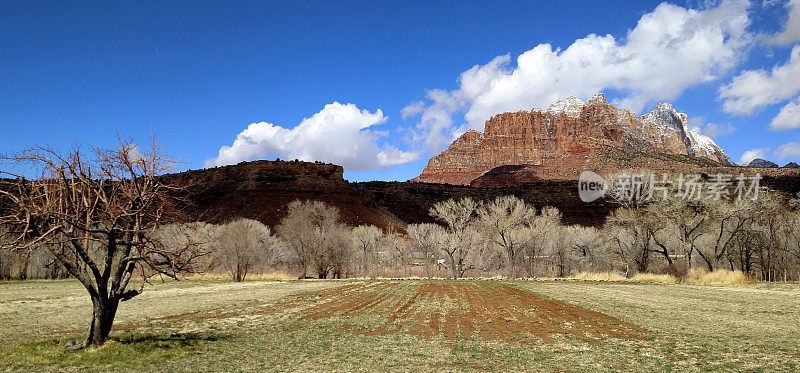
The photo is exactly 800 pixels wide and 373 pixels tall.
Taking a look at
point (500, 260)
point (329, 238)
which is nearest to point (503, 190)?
point (500, 260)

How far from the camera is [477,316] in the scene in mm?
18875

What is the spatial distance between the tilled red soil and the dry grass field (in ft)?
0.18

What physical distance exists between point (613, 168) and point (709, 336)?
10515 cm

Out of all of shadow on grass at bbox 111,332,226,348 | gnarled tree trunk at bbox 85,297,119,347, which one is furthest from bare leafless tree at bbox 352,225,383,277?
gnarled tree trunk at bbox 85,297,119,347

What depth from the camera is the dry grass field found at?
10.7 meters

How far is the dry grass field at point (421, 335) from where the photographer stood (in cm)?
1072

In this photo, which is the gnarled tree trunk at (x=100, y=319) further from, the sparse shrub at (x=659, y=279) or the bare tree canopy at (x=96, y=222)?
the sparse shrub at (x=659, y=279)

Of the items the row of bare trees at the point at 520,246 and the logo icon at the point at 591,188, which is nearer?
the row of bare trees at the point at 520,246

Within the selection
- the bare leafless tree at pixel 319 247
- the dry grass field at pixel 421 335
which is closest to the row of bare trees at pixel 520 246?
the bare leafless tree at pixel 319 247

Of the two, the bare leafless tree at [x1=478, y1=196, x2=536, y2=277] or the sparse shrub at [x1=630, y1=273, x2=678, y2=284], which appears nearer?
the sparse shrub at [x1=630, y1=273, x2=678, y2=284]

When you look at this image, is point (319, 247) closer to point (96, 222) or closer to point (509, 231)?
point (509, 231)

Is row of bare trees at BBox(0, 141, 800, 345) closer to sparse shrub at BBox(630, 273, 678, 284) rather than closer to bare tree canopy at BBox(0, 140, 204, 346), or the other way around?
sparse shrub at BBox(630, 273, 678, 284)

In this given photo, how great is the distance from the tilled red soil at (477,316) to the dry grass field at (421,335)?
55mm

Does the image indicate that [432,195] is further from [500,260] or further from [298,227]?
[298,227]
